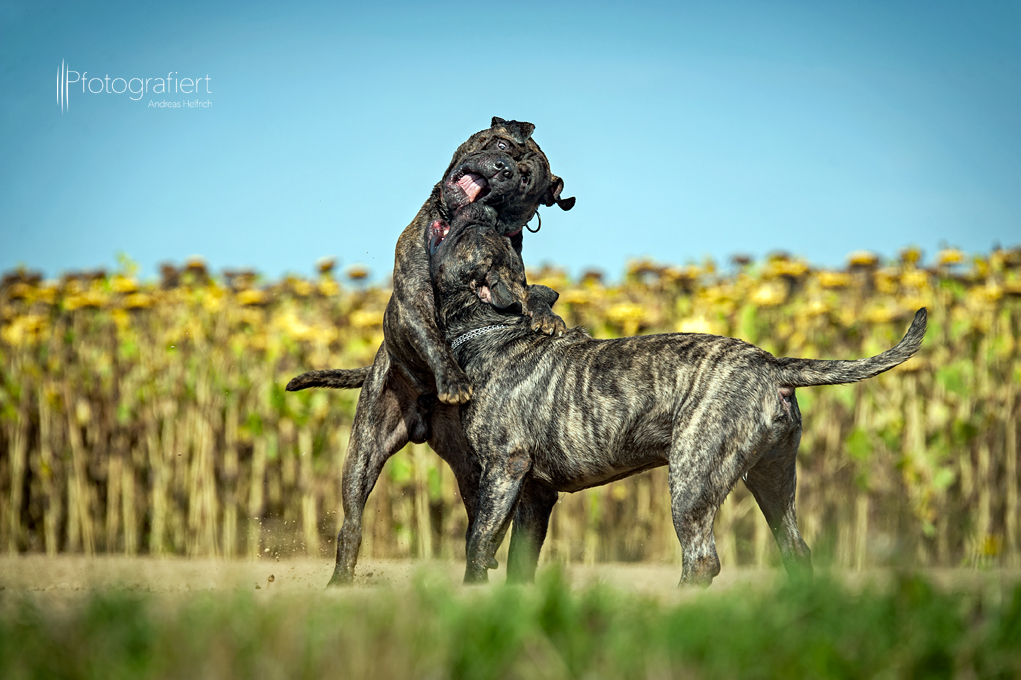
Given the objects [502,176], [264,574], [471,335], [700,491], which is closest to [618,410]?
[700,491]

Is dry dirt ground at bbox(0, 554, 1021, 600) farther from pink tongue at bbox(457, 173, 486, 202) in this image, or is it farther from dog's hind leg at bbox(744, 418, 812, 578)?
pink tongue at bbox(457, 173, 486, 202)

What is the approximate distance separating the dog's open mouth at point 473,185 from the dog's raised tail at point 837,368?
1800mm

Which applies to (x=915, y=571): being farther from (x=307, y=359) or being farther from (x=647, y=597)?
(x=307, y=359)

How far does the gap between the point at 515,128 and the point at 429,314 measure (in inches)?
51.3

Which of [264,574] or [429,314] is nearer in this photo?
[429,314]

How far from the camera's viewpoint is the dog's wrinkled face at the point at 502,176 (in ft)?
15.5

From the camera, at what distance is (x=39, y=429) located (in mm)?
8164

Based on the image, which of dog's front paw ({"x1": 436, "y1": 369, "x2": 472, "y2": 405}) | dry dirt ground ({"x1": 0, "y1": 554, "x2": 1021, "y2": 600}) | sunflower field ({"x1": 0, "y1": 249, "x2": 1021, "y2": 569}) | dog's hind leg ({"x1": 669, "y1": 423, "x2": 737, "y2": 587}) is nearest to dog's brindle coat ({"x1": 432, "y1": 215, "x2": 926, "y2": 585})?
dog's hind leg ({"x1": 669, "y1": 423, "x2": 737, "y2": 587})

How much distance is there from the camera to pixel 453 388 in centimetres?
425

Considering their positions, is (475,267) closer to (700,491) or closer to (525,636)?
(700,491)

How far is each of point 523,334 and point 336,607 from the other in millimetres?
2104

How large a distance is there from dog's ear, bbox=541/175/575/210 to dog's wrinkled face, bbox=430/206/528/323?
541 mm

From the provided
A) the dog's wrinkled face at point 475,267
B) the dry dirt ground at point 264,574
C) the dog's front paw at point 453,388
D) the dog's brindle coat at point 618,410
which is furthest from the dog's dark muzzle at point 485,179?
the dry dirt ground at point 264,574

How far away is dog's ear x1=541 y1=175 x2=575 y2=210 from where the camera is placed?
509 cm
